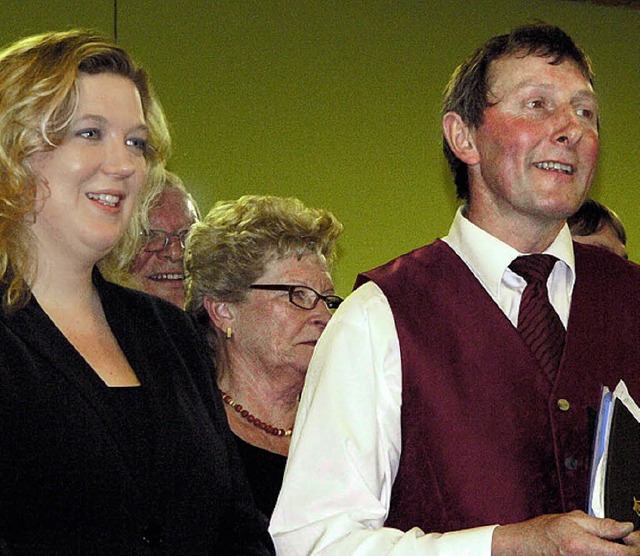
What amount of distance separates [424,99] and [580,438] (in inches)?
131

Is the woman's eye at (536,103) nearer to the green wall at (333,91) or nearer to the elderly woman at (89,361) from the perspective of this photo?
the elderly woman at (89,361)

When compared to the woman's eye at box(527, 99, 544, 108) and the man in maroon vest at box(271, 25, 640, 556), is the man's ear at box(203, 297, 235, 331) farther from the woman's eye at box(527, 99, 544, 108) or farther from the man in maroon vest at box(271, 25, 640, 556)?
the woman's eye at box(527, 99, 544, 108)

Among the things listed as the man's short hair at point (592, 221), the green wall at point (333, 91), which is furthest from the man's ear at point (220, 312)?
the green wall at point (333, 91)

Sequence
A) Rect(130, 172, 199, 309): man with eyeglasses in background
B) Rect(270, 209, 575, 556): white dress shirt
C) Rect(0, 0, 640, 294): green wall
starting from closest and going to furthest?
Rect(270, 209, 575, 556): white dress shirt
Rect(130, 172, 199, 309): man with eyeglasses in background
Rect(0, 0, 640, 294): green wall

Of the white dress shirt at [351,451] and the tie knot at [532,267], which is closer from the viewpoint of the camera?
the white dress shirt at [351,451]

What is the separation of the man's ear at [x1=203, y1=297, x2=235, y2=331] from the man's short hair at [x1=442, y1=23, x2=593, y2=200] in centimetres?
77

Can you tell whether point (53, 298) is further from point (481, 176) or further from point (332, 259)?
point (332, 259)

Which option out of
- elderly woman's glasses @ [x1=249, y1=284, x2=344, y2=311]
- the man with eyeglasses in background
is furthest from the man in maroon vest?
the man with eyeglasses in background

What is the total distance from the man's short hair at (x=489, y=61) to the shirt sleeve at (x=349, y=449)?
1.24ft

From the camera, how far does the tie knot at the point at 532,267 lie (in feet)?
6.10

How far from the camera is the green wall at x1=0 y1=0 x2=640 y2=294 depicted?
439cm

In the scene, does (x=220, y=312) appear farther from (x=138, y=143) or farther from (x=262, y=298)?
(x=138, y=143)

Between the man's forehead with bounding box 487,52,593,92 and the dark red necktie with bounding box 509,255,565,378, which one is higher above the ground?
the man's forehead with bounding box 487,52,593,92

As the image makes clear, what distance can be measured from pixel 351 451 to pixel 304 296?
3.16 feet
